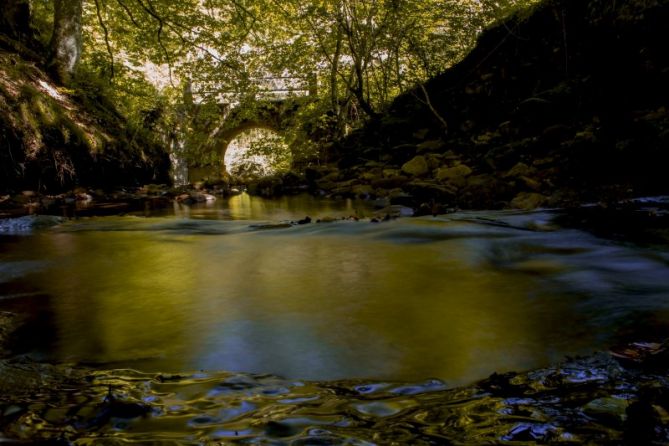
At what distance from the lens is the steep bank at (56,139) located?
30.3 ft

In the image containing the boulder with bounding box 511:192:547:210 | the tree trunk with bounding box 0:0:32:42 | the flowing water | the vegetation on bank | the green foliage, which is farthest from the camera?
the green foliage

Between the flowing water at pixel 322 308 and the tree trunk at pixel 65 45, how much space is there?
904cm

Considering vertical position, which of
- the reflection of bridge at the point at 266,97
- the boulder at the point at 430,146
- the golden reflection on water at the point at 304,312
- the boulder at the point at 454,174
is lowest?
the golden reflection on water at the point at 304,312

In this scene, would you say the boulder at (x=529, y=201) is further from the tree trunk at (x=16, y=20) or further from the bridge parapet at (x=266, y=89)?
the tree trunk at (x=16, y=20)

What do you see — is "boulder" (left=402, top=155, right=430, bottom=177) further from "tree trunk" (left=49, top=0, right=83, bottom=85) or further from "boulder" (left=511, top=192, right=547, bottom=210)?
"tree trunk" (left=49, top=0, right=83, bottom=85)

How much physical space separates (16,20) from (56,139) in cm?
488

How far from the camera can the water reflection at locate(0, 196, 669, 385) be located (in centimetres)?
188

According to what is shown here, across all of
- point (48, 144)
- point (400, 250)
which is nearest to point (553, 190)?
point (400, 250)

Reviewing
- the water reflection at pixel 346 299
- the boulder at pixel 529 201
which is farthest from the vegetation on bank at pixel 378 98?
the water reflection at pixel 346 299

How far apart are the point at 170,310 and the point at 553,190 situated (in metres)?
6.57

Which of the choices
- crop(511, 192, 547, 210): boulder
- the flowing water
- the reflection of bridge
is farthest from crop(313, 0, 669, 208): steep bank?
the flowing water

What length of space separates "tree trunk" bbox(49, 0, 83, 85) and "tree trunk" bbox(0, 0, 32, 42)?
0.86m

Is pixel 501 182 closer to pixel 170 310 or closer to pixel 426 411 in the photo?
pixel 170 310

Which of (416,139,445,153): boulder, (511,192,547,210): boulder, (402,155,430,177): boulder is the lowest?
(511,192,547,210): boulder
